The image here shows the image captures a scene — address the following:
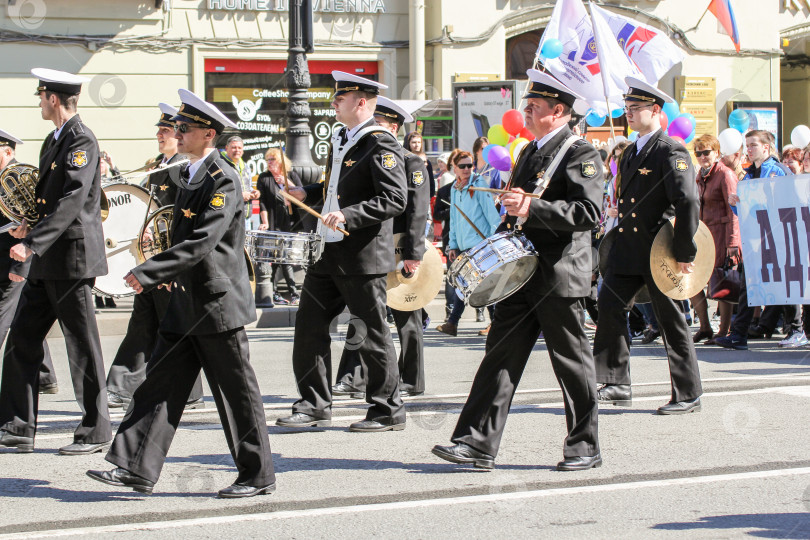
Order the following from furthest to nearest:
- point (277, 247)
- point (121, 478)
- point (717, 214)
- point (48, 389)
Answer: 1. point (717, 214)
2. point (48, 389)
3. point (277, 247)
4. point (121, 478)

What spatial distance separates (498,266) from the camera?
218 inches

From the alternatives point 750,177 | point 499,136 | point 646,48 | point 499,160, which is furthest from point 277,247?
point 646,48

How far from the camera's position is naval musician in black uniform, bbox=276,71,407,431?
6.63 m

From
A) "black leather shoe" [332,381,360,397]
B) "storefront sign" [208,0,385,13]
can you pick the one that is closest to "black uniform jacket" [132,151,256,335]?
"black leather shoe" [332,381,360,397]

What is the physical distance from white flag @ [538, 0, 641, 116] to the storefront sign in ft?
20.4

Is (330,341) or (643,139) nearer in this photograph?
(330,341)

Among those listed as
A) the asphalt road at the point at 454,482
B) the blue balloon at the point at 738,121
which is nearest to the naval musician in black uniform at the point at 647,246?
the asphalt road at the point at 454,482

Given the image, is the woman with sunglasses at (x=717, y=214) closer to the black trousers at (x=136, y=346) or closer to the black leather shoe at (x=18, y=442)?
the black trousers at (x=136, y=346)

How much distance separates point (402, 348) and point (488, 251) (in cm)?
246

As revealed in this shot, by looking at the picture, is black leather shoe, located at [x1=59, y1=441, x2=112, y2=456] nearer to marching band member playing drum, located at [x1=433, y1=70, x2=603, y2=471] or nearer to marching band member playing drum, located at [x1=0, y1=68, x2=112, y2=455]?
marching band member playing drum, located at [x1=0, y1=68, x2=112, y2=455]

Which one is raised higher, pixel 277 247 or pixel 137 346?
pixel 277 247

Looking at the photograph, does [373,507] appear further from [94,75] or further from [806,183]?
[94,75]

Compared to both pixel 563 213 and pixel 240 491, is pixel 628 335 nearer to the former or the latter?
pixel 563 213

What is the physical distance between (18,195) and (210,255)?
1.79 metres
